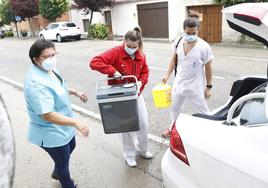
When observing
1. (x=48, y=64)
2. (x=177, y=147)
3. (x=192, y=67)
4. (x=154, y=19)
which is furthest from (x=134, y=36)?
(x=154, y=19)

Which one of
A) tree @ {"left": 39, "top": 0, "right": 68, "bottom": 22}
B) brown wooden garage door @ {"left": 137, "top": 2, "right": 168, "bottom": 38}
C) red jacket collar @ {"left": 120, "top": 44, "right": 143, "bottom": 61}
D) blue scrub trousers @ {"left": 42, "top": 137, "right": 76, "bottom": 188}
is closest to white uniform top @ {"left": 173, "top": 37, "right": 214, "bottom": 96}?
red jacket collar @ {"left": 120, "top": 44, "right": 143, "bottom": 61}

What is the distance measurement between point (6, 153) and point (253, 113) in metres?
1.60

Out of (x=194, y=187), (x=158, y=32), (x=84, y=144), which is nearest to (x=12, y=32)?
(x=158, y=32)

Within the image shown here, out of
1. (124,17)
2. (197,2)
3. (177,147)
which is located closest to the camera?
(177,147)

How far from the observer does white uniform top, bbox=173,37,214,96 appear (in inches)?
150

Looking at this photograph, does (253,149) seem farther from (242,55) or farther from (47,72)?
(242,55)

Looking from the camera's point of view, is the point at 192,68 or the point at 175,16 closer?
the point at 192,68

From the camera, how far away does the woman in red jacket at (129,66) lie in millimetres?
3404

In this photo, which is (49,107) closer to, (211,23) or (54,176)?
(54,176)

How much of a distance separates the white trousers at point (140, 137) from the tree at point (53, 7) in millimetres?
23439

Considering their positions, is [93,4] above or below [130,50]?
above

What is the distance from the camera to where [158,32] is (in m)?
19.8

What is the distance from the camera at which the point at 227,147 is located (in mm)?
1781

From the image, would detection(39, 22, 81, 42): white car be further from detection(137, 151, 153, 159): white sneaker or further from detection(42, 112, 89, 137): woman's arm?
detection(42, 112, 89, 137): woman's arm
